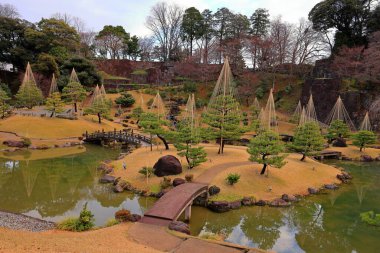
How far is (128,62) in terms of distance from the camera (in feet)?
241

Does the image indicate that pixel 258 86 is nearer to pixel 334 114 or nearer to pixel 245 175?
pixel 334 114

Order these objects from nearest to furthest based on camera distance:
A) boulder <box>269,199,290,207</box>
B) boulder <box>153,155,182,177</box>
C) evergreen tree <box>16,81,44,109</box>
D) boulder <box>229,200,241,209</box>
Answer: boulder <box>229,200,241,209</box> → boulder <box>269,199,290,207</box> → boulder <box>153,155,182,177</box> → evergreen tree <box>16,81,44,109</box>

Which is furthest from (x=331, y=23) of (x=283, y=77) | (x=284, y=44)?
(x=283, y=77)

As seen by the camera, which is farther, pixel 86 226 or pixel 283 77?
pixel 283 77

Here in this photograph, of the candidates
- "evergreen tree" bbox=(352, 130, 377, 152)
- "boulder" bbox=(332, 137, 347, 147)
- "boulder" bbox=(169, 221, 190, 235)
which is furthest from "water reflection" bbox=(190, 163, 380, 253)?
"boulder" bbox=(332, 137, 347, 147)

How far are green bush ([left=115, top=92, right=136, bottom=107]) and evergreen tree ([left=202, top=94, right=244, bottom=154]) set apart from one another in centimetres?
2855

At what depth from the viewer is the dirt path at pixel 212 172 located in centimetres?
2120

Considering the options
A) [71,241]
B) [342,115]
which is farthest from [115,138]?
[342,115]

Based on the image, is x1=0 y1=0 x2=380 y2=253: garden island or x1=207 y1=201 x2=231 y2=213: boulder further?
x1=207 y1=201 x2=231 y2=213: boulder

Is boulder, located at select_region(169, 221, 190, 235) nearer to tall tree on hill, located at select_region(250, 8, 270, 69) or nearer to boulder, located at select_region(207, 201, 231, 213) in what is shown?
boulder, located at select_region(207, 201, 231, 213)

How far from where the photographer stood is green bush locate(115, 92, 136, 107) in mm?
53594

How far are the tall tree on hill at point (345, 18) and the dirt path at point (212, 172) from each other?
37.7 meters

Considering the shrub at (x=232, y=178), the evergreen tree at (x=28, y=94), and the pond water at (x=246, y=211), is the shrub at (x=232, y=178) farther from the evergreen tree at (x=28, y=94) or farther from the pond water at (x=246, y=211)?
the evergreen tree at (x=28, y=94)

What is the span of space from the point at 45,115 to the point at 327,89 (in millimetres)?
41688
